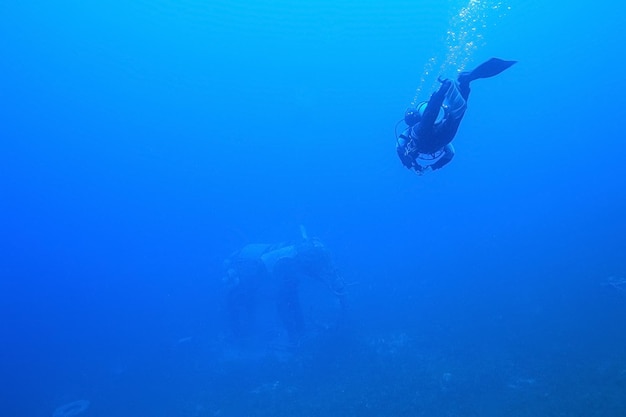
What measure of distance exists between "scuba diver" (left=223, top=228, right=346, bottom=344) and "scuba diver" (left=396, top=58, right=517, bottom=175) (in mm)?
11463

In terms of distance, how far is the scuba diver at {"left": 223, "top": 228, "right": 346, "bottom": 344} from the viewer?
59.8 ft

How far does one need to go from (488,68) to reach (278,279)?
564 inches

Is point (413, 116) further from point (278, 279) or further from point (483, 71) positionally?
point (278, 279)

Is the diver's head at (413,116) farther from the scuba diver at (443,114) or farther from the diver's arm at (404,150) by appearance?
the diver's arm at (404,150)

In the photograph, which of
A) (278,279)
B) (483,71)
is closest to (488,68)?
(483,71)

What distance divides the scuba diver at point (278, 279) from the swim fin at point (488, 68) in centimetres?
1286

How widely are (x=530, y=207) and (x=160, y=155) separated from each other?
97.4 meters

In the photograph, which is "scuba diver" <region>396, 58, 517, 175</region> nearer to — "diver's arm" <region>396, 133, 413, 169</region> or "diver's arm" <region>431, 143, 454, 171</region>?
"diver's arm" <region>396, 133, 413, 169</region>

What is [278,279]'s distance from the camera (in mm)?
18406

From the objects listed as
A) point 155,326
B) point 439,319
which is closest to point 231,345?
point 155,326

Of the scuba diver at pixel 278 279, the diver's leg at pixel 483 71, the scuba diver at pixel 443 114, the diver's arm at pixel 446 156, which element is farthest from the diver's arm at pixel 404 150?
the scuba diver at pixel 278 279

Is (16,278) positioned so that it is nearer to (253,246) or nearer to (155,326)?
(155,326)

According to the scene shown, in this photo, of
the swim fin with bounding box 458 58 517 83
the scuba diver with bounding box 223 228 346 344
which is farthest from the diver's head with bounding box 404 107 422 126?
the scuba diver with bounding box 223 228 346 344

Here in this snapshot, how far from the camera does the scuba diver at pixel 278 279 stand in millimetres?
18219
